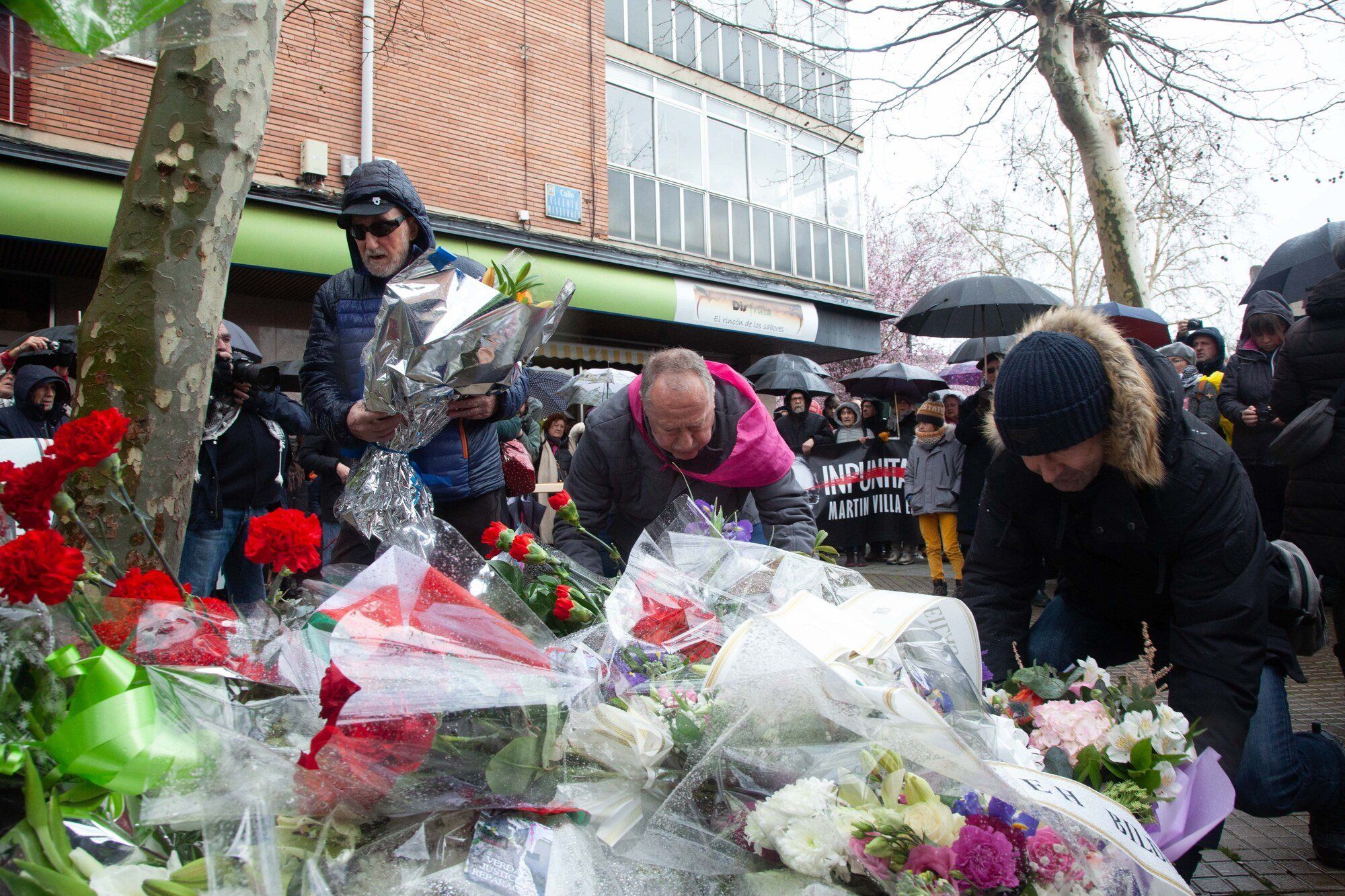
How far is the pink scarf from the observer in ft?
9.73

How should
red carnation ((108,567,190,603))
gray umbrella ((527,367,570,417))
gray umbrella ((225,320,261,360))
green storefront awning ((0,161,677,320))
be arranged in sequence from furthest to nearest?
gray umbrella ((527,367,570,417)) < green storefront awning ((0,161,677,320)) < gray umbrella ((225,320,261,360)) < red carnation ((108,567,190,603))

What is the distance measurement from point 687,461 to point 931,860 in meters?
2.04

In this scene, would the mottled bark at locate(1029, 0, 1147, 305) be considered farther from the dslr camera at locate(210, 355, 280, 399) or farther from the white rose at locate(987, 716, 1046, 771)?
the white rose at locate(987, 716, 1046, 771)

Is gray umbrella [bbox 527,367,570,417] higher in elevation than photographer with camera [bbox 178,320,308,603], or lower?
higher

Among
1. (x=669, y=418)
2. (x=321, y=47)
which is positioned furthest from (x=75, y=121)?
(x=669, y=418)

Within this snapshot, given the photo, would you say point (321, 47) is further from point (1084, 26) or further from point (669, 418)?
point (669, 418)

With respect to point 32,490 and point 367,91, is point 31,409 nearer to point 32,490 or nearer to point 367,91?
point 32,490

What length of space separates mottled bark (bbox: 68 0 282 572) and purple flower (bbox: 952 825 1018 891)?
1.87 metres

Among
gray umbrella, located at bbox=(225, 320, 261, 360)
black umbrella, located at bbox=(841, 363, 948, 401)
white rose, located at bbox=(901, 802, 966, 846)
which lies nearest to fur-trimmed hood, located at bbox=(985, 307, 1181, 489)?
white rose, located at bbox=(901, 802, 966, 846)

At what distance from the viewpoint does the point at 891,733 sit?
124 cm

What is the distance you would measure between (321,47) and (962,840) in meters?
11.4

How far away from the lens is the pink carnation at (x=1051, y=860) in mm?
1111

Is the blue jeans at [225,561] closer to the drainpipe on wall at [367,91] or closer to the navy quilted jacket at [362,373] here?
the navy quilted jacket at [362,373]

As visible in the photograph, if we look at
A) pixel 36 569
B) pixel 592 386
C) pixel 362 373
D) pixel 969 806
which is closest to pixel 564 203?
pixel 592 386
